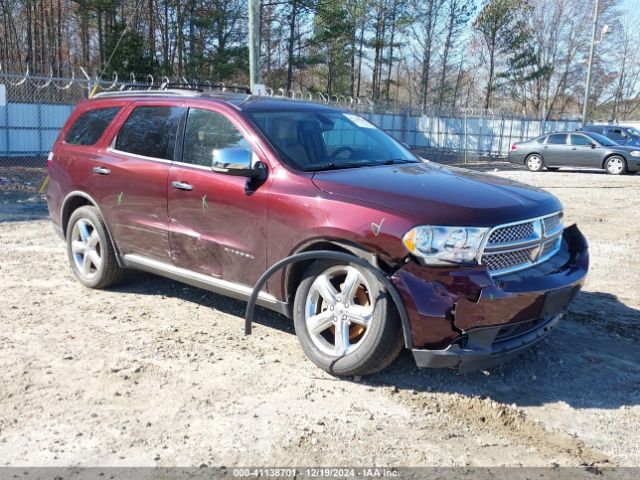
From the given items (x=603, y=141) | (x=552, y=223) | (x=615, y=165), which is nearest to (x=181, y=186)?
(x=552, y=223)

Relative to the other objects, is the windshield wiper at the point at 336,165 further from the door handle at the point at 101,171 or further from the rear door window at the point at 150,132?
the door handle at the point at 101,171

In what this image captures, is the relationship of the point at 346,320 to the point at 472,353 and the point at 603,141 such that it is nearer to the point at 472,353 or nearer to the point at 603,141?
the point at 472,353

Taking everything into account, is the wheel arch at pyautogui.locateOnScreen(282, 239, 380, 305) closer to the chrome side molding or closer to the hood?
the chrome side molding

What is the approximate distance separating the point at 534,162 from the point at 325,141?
1964 centimetres

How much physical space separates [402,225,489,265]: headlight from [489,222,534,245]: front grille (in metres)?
0.18

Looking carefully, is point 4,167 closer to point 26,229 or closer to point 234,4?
point 26,229

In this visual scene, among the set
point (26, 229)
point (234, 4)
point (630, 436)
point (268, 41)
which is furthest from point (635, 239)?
→ point (268, 41)

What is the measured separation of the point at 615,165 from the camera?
2098cm

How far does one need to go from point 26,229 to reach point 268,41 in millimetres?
34803

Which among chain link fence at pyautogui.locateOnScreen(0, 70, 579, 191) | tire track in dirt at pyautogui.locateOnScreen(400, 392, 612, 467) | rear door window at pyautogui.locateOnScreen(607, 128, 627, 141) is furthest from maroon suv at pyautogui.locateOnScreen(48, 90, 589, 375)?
rear door window at pyautogui.locateOnScreen(607, 128, 627, 141)

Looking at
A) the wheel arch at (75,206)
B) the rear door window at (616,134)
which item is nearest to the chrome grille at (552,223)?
the wheel arch at (75,206)

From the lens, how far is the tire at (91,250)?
221 inches

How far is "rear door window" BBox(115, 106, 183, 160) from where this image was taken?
16.6 ft

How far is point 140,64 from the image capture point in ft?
94.3
